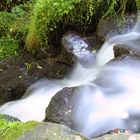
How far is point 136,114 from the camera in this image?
3785mm

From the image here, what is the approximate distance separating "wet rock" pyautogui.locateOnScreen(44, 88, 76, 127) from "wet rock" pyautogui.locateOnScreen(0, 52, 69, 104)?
130 centimetres

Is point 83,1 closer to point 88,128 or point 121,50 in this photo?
point 121,50

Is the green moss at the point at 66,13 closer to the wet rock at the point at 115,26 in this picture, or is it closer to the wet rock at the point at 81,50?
the wet rock at the point at 115,26

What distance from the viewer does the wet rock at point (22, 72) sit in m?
5.16

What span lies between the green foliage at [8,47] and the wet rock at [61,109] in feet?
8.30

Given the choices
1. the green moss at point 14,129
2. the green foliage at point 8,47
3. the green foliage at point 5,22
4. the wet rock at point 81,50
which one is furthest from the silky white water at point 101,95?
the green foliage at point 5,22

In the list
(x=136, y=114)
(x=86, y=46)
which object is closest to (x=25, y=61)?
(x=86, y=46)

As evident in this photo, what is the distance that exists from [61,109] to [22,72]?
1931 mm

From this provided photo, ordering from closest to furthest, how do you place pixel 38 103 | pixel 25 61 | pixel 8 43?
pixel 38 103
pixel 25 61
pixel 8 43

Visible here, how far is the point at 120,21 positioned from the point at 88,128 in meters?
2.01

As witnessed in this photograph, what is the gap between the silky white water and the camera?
12.6ft

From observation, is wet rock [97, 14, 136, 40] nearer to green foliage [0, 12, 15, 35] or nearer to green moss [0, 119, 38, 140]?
green foliage [0, 12, 15, 35]

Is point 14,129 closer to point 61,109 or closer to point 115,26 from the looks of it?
point 61,109

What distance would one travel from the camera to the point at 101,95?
425 centimetres
